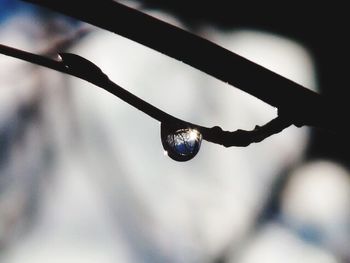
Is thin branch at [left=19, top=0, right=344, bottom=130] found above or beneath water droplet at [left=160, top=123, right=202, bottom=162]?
above

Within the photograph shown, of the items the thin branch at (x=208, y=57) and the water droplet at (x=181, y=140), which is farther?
the water droplet at (x=181, y=140)

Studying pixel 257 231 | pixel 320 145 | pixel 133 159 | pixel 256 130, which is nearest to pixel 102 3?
pixel 256 130

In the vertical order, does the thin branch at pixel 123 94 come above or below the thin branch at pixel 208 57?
below

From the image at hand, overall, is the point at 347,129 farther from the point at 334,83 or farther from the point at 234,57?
the point at 334,83

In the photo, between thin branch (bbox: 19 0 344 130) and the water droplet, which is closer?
thin branch (bbox: 19 0 344 130)
